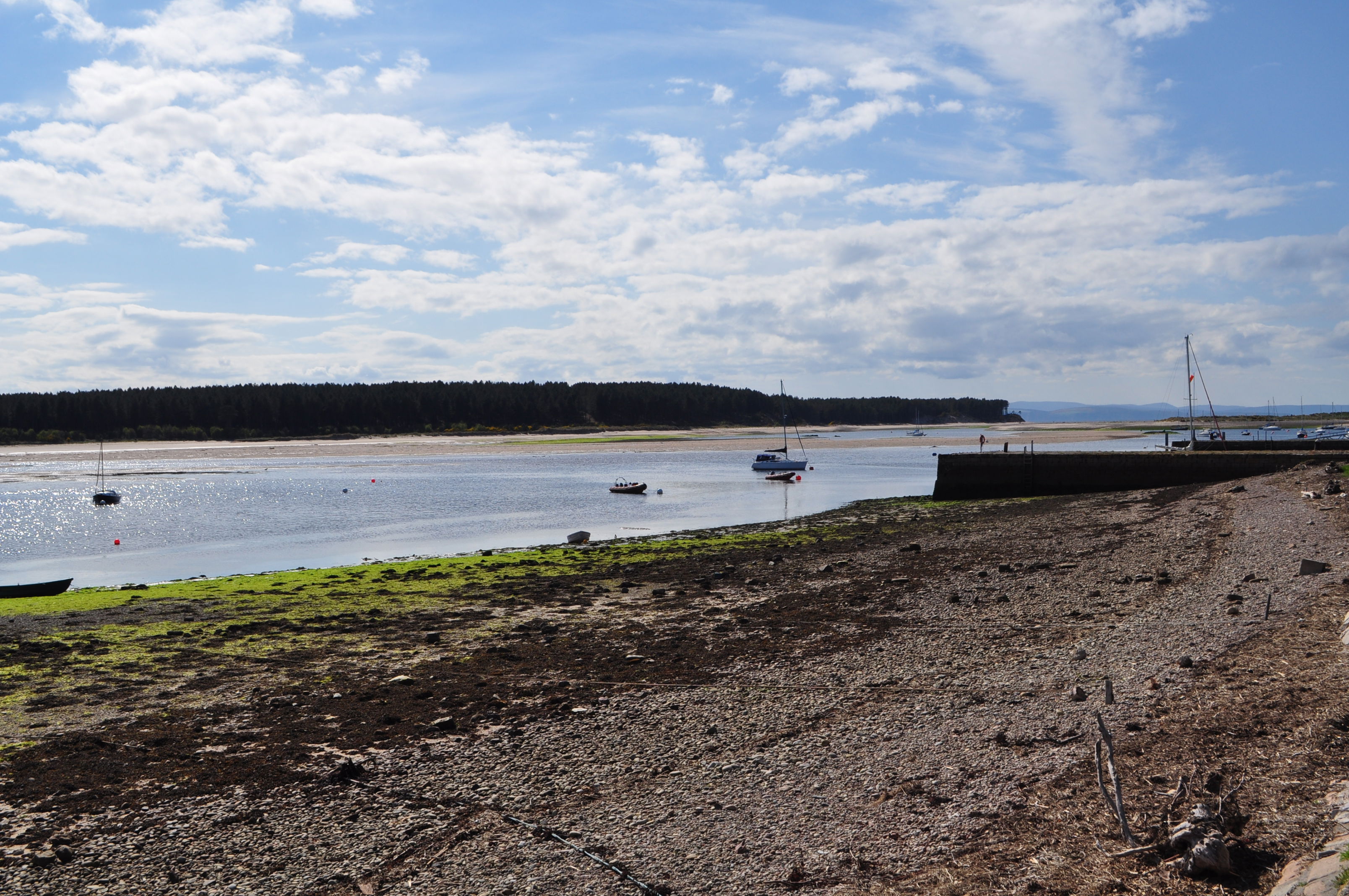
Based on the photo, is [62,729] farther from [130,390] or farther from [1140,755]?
[130,390]

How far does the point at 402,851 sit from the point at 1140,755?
701 cm

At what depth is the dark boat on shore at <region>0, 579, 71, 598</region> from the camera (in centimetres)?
2416

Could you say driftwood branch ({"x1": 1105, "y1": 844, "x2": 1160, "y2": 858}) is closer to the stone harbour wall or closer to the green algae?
the green algae

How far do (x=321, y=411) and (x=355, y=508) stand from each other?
119m

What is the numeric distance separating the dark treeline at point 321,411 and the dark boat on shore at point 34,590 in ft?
461

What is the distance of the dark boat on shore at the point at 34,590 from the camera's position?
79.3 feet

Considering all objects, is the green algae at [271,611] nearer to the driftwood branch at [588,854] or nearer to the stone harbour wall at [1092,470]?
the driftwood branch at [588,854]

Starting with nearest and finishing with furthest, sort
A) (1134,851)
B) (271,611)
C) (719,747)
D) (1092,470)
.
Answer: (1134,851)
(719,747)
(271,611)
(1092,470)

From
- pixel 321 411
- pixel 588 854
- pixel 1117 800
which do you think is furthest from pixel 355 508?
pixel 321 411

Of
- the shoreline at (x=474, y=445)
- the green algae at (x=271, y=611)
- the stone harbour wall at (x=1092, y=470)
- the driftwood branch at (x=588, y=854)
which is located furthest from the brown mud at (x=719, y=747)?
the shoreline at (x=474, y=445)

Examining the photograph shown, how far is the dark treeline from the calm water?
6153 centimetres

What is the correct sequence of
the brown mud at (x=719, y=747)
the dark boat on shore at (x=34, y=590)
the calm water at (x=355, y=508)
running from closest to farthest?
the brown mud at (x=719, y=747), the dark boat on shore at (x=34, y=590), the calm water at (x=355, y=508)

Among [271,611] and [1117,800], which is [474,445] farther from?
[1117,800]

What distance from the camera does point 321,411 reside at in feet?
530
